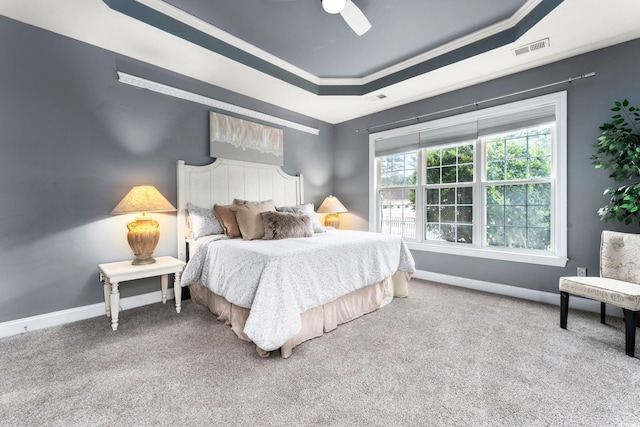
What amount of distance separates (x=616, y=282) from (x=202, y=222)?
3799 mm

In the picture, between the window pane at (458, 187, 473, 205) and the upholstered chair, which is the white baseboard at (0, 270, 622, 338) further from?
the window pane at (458, 187, 473, 205)

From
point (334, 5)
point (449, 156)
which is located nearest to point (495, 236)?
point (449, 156)

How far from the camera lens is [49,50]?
8.04 ft

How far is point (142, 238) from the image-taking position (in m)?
2.62

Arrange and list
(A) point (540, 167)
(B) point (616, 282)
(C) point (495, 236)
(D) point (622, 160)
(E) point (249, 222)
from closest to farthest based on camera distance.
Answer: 1. (B) point (616, 282)
2. (D) point (622, 160)
3. (E) point (249, 222)
4. (A) point (540, 167)
5. (C) point (495, 236)

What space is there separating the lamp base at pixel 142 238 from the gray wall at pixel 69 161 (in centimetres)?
33

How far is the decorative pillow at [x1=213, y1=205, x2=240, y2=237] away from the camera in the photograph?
118 inches

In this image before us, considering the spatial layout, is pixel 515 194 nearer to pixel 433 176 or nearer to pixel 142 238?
pixel 433 176

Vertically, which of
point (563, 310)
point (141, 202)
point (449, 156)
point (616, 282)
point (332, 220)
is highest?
point (449, 156)

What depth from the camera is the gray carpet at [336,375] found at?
141 cm

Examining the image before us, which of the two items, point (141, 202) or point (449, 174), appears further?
point (449, 174)

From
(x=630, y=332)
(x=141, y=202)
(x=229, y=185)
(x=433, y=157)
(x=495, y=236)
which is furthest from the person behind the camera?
(x=433, y=157)

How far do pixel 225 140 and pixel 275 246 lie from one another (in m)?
1.85

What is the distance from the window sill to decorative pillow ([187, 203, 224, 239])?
2733 mm
